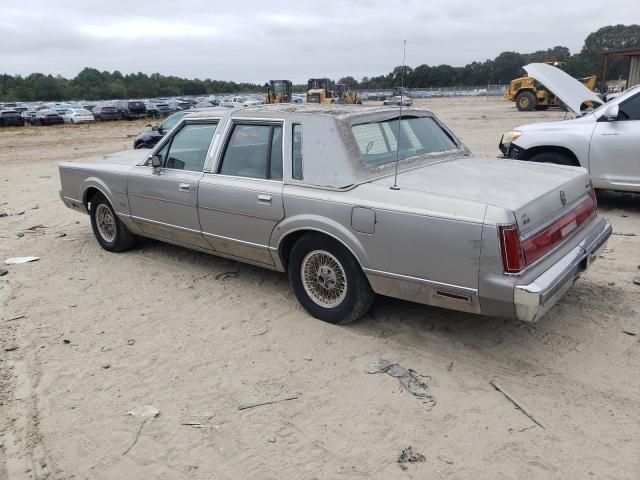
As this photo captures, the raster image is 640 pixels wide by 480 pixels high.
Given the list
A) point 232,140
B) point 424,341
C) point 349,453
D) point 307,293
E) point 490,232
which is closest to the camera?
point 349,453

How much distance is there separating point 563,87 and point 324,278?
598 cm

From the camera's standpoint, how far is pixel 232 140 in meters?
4.88

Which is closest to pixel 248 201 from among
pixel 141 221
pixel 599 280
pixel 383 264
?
pixel 383 264

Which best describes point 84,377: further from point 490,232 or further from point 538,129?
point 538,129

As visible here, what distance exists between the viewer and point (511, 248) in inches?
126

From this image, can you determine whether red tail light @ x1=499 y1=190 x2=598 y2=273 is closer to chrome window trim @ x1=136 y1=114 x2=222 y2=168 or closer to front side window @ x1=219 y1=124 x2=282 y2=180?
front side window @ x1=219 y1=124 x2=282 y2=180

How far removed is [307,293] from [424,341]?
100 centimetres

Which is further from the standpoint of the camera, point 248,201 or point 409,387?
point 248,201

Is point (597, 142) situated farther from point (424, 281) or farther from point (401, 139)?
point (424, 281)

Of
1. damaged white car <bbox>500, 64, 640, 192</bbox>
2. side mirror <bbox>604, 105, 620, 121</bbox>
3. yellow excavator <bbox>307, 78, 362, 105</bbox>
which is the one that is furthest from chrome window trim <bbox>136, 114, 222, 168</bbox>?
yellow excavator <bbox>307, 78, 362, 105</bbox>

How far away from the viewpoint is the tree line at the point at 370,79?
67.1 metres

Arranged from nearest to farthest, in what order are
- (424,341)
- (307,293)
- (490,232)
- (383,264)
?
(490,232), (383,264), (424,341), (307,293)

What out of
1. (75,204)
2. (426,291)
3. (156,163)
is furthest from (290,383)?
(75,204)

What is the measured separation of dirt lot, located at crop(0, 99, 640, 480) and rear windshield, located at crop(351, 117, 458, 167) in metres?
1.27
